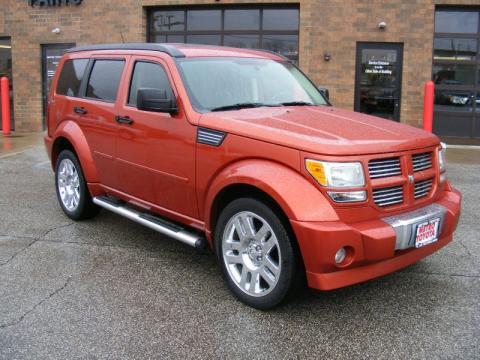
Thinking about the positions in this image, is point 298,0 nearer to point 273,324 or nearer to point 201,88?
point 201,88

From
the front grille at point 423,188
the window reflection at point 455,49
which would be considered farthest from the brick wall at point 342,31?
the front grille at point 423,188

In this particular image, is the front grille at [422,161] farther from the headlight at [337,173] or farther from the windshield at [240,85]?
the windshield at [240,85]

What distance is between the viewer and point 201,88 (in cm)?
436

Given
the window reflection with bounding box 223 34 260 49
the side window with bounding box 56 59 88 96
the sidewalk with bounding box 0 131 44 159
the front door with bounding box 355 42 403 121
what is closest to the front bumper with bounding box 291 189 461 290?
the side window with bounding box 56 59 88 96

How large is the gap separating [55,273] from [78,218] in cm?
150

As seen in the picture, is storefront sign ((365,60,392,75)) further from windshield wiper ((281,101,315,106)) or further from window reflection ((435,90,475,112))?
windshield wiper ((281,101,315,106))

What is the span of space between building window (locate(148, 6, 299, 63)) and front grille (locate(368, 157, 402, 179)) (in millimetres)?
10453

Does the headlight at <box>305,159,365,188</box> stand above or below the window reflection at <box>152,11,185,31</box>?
below

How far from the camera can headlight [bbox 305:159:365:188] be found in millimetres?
3303

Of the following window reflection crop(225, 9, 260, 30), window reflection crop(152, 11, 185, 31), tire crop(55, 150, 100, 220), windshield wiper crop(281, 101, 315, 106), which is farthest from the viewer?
window reflection crop(152, 11, 185, 31)

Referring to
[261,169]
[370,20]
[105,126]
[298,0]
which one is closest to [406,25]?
[370,20]

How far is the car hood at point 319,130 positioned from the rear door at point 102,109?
1.37 m

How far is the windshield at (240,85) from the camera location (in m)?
4.31

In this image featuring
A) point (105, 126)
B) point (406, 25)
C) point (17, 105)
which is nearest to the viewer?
point (105, 126)
